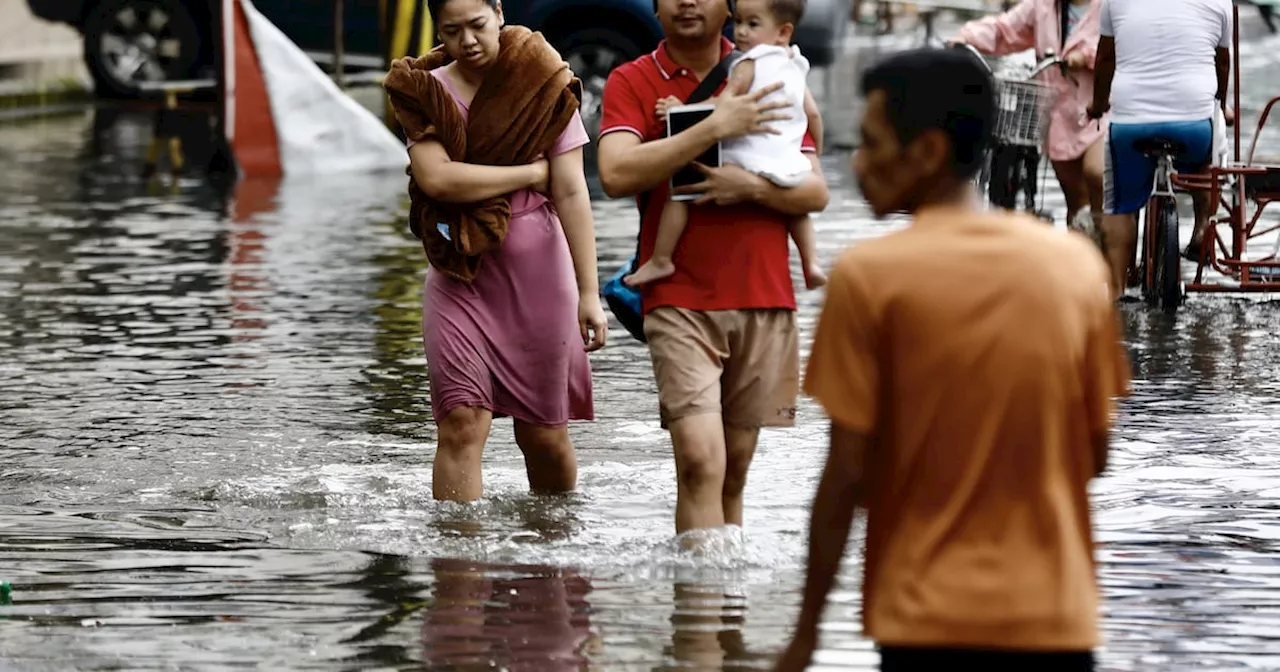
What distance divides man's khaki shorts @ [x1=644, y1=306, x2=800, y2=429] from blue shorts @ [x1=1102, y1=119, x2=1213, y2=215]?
521cm

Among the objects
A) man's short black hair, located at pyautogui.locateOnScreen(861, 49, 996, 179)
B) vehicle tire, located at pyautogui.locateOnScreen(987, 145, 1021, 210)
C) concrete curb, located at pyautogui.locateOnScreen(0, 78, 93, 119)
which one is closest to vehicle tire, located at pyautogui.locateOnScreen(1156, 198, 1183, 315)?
vehicle tire, located at pyautogui.locateOnScreen(987, 145, 1021, 210)

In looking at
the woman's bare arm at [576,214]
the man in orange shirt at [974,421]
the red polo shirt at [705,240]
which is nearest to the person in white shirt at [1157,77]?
the woman's bare arm at [576,214]

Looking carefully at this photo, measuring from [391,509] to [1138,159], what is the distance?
5.06m

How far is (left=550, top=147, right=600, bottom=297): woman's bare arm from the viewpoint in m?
6.77

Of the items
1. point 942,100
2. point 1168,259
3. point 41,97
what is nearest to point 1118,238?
point 1168,259

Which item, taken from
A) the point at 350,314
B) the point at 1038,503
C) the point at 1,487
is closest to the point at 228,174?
the point at 350,314

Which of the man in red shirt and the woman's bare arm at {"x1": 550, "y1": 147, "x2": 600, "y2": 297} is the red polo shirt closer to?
the man in red shirt

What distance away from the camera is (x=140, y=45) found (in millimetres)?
23422

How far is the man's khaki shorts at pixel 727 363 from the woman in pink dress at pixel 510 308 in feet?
1.84

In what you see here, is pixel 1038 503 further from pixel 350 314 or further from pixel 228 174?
pixel 228 174

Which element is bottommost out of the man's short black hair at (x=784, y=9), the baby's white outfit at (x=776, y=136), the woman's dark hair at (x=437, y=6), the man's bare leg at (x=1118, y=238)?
the man's bare leg at (x=1118, y=238)

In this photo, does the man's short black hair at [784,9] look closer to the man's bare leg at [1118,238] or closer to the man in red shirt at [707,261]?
the man in red shirt at [707,261]

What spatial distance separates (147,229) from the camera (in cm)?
1535

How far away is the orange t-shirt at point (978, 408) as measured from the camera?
3424mm
